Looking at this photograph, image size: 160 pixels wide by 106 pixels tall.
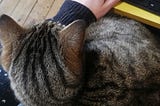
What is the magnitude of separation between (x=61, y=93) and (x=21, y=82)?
4.2 inches

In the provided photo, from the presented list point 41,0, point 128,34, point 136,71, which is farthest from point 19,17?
point 136,71

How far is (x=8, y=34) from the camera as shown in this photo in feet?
2.78

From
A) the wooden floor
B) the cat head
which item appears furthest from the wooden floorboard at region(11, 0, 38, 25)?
the cat head

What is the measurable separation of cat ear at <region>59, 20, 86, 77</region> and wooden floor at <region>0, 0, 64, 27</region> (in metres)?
1.24

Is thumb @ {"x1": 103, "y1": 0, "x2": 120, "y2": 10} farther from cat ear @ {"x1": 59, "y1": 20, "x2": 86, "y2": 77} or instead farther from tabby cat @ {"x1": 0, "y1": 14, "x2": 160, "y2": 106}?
cat ear @ {"x1": 59, "y1": 20, "x2": 86, "y2": 77}

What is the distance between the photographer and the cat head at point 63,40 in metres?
0.79

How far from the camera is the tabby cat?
2.67 feet

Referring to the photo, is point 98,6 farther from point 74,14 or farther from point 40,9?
point 40,9

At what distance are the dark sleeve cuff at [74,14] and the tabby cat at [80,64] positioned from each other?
0.21 feet

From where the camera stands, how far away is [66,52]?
31.7 inches

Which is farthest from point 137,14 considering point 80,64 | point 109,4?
point 80,64

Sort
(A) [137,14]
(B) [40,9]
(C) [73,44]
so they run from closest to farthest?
(C) [73,44]
(A) [137,14]
(B) [40,9]

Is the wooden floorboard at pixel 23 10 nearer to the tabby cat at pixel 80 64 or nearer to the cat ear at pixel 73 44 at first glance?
the tabby cat at pixel 80 64

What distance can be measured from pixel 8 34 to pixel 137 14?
0.47 metres
